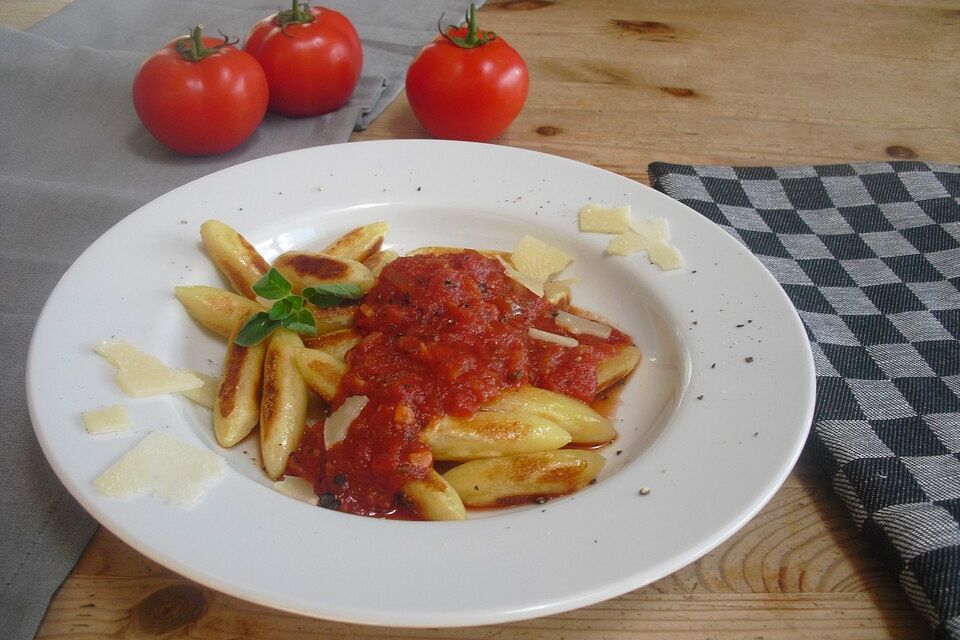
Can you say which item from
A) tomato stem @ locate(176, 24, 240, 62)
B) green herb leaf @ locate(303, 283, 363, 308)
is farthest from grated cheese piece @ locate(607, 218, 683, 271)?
tomato stem @ locate(176, 24, 240, 62)

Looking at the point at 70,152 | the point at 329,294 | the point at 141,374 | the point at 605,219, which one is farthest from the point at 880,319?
the point at 70,152

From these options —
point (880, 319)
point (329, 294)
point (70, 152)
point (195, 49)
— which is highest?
point (195, 49)

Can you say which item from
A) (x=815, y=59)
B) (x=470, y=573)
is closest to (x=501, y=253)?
(x=470, y=573)

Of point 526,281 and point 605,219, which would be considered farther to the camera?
point 605,219

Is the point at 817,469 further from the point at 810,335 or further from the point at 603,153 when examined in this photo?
the point at 603,153

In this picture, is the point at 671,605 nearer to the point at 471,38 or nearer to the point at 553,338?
the point at 553,338

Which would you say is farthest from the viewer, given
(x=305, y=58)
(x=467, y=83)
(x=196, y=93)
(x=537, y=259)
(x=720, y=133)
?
(x=720, y=133)
